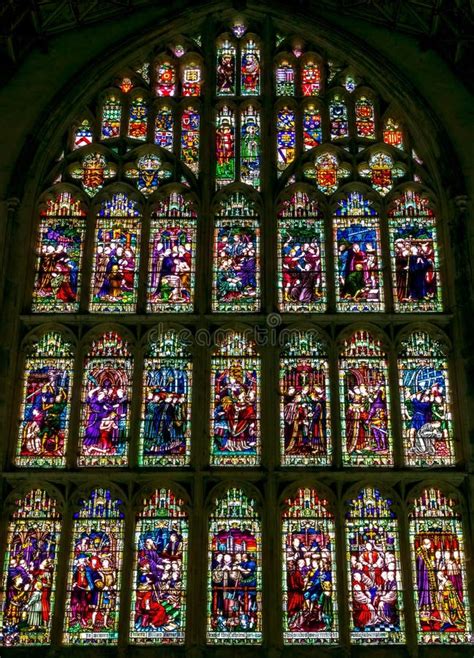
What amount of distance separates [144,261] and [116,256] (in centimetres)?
43

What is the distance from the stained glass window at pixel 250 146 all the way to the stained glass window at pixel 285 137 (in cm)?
31

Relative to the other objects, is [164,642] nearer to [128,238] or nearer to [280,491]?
[280,491]

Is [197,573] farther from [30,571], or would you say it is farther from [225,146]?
[225,146]

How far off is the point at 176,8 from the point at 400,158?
4.31 meters

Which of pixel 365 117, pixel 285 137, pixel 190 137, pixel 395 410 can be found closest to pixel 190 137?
pixel 190 137

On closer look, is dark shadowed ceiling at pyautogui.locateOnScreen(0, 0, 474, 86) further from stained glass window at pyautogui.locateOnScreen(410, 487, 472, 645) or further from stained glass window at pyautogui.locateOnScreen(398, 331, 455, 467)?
stained glass window at pyautogui.locateOnScreen(410, 487, 472, 645)

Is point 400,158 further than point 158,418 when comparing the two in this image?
Yes

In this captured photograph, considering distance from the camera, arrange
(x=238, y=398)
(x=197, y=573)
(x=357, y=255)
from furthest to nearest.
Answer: (x=357, y=255), (x=238, y=398), (x=197, y=573)

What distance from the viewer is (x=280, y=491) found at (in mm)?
14508

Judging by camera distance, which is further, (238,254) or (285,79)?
(285,79)

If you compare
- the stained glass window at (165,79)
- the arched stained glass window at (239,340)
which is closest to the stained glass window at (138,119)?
the arched stained glass window at (239,340)

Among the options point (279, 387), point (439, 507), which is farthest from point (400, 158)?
point (439, 507)

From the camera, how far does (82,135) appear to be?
17.4 meters

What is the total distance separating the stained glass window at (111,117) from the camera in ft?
57.2
